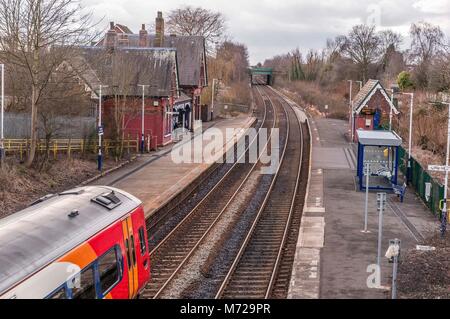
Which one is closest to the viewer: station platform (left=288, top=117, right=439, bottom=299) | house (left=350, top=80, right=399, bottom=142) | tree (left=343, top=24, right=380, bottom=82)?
station platform (left=288, top=117, right=439, bottom=299)

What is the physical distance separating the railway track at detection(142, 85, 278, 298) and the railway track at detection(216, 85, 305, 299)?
4.41 ft

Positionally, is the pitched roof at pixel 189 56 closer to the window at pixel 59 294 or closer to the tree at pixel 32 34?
the tree at pixel 32 34

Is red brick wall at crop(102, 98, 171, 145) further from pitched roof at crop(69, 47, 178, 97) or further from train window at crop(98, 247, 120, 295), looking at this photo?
train window at crop(98, 247, 120, 295)

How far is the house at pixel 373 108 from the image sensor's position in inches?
1753

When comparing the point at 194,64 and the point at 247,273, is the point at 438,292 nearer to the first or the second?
the point at 247,273

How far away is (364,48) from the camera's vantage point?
82062 mm

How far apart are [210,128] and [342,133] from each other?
10725mm

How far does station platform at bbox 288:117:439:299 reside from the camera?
1478cm

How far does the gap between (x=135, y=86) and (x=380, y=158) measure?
1870 cm

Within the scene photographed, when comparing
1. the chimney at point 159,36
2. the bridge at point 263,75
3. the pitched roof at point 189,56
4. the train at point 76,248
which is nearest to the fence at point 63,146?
the pitched roof at point 189,56

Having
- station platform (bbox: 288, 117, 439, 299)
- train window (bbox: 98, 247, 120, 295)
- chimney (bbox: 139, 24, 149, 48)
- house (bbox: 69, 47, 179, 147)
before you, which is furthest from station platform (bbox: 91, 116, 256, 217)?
chimney (bbox: 139, 24, 149, 48)

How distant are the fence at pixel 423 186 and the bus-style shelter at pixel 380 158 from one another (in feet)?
2.80

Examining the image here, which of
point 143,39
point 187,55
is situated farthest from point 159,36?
point 187,55
